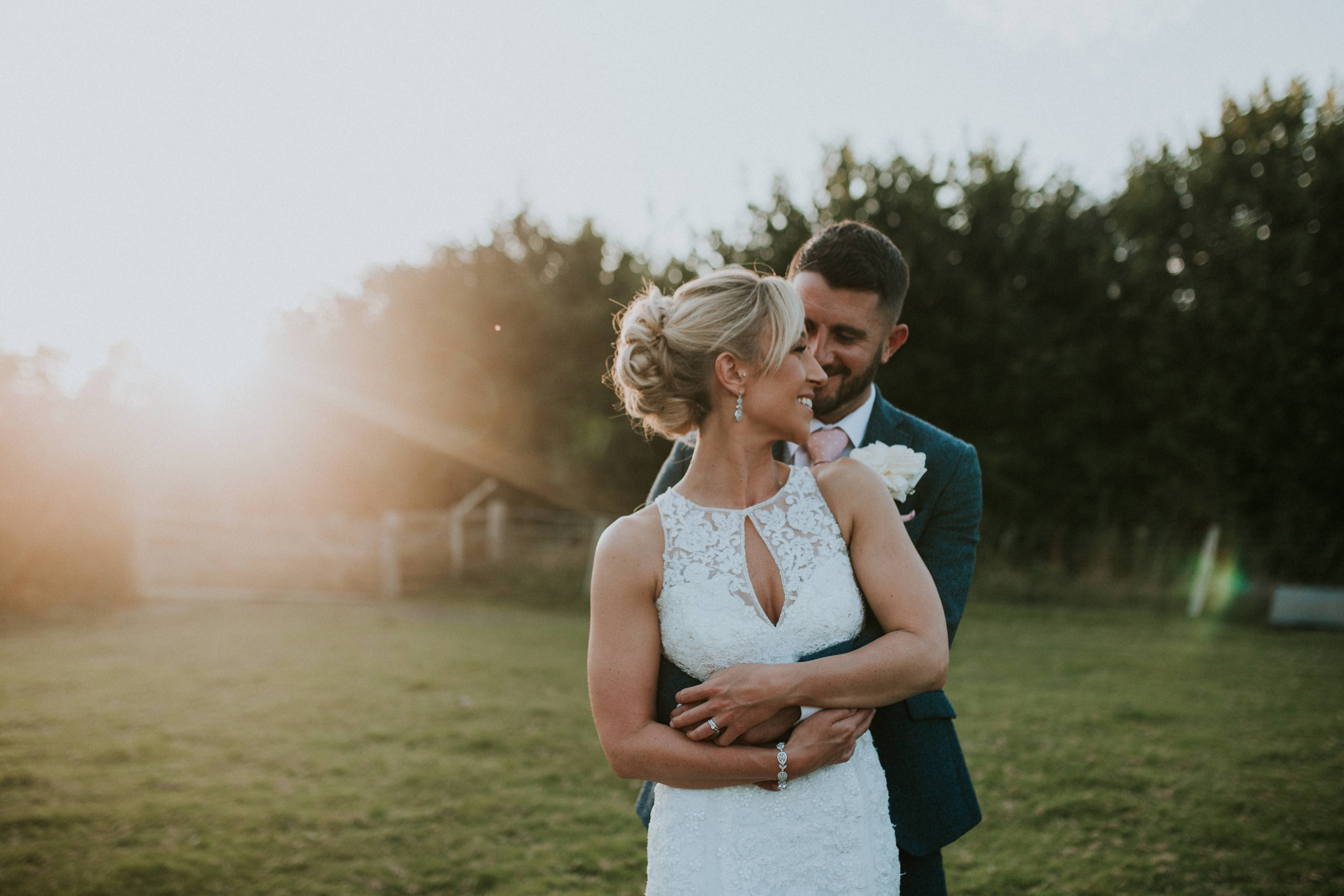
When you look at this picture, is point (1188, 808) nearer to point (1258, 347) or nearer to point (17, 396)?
point (1258, 347)

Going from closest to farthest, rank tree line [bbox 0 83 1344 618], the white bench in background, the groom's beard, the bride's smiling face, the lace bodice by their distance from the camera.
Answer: the lace bodice < the bride's smiling face < the groom's beard < the white bench in background < tree line [bbox 0 83 1344 618]

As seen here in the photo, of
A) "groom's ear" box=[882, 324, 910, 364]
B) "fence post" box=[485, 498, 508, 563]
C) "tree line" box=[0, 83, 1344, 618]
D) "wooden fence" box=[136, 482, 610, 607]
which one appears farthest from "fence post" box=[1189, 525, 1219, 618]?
"groom's ear" box=[882, 324, 910, 364]

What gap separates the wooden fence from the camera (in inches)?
581

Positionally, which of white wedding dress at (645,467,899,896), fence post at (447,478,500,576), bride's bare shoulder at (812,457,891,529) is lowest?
→ fence post at (447,478,500,576)

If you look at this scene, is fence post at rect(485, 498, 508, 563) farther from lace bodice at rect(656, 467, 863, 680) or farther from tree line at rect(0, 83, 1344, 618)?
lace bodice at rect(656, 467, 863, 680)

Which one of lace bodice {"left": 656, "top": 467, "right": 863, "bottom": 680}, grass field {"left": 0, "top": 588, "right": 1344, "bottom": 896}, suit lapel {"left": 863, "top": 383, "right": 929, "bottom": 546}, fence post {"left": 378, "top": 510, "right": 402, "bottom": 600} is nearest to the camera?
lace bodice {"left": 656, "top": 467, "right": 863, "bottom": 680}

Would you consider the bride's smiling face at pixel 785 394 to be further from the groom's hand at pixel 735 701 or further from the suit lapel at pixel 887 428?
the groom's hand at pixel 735 701

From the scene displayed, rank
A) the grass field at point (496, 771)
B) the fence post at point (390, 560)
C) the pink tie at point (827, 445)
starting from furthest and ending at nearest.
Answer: the fence post at point (390, 560)
the grass field at point (496, 771)
the pink tie at point (827, 445)

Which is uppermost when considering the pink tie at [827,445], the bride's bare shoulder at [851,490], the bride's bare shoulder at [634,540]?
the pink tie at [827,445]

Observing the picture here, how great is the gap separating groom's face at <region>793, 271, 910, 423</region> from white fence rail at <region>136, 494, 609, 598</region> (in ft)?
39.9

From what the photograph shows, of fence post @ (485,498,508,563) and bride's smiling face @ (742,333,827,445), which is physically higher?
bride's smiling face @ (742,333,827,445)

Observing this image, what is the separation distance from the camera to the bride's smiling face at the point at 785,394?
6.75 ft

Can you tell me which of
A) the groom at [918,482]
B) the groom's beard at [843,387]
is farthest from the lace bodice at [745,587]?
the groom's beard at [843,387]

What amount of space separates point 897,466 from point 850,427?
49 cm
